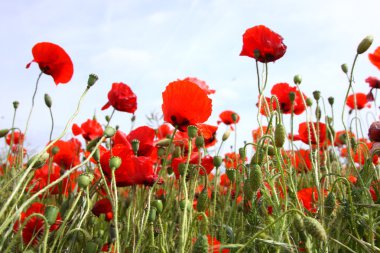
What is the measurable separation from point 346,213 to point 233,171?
0.42 m

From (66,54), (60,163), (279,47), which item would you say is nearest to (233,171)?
(279,47)

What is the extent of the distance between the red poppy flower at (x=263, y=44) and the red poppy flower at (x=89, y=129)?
132cm

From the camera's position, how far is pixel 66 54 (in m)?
1.80

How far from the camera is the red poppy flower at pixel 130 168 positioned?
1.41 metres

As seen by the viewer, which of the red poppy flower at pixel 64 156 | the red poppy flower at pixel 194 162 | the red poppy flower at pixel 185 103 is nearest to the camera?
the red poppy flower at pixel 185 103

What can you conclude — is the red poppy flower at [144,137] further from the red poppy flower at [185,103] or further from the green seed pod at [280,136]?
the green seed pod at [280,136]

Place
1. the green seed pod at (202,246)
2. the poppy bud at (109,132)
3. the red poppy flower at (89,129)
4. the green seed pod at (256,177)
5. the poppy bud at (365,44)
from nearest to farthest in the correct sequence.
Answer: the green seed pod at (202,246)
the green seed pod at (256,177)
the poppy bud at (109,132)
the poppy bud at (365,44)
the red poppy flower at (89,129)

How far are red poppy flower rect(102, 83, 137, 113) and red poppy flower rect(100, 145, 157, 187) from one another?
744mm

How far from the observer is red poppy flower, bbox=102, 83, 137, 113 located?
7.13ft

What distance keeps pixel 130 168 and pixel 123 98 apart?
0.82m

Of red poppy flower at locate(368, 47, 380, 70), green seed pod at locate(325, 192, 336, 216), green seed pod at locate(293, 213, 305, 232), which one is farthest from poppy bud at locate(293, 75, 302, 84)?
green seed pod at locate(293, 213, 305, 232)

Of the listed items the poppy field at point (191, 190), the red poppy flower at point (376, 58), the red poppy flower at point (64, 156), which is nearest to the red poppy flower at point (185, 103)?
the poppy field at point (191, 190)

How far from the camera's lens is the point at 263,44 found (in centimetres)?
171

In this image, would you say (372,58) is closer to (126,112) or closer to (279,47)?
(279,47)
